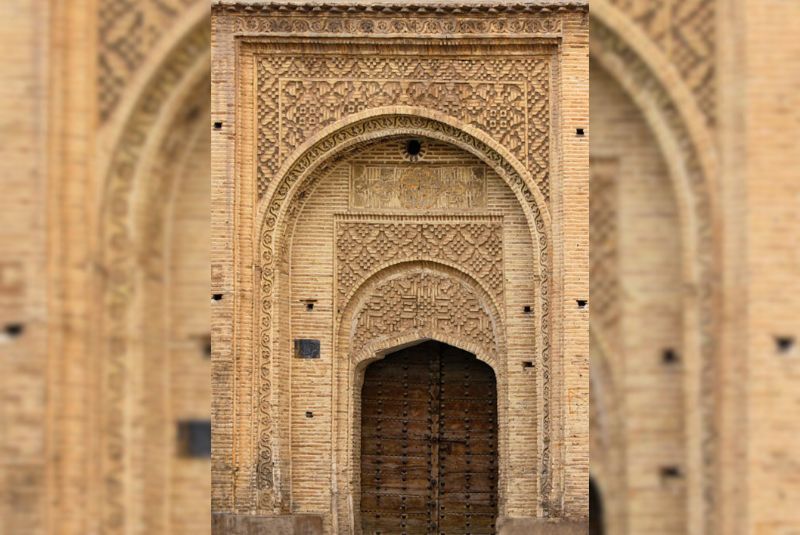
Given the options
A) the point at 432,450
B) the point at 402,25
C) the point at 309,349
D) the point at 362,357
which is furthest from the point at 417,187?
the point at 432,450

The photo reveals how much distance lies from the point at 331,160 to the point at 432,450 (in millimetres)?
1952

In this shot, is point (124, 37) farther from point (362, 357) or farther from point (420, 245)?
point (362, 357)

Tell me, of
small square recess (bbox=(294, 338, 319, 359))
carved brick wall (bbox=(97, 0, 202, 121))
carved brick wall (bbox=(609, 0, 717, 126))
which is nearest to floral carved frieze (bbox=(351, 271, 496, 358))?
small square recess (bbox=(294, 338, 319, 359))

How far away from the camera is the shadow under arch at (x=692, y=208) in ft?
25.4

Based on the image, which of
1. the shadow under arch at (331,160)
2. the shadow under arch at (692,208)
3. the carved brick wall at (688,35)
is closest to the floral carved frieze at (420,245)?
the shadow under arch at (331,160)

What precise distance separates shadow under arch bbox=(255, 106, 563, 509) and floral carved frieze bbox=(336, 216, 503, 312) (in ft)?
0.94

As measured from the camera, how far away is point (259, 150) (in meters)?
8.04

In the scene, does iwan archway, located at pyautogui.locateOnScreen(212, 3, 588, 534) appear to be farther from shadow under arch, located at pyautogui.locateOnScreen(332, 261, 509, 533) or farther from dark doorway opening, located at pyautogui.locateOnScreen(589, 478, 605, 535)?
dark doorway opening, located at pyautogui.locateOnScreen(589, 478, 605, 535)

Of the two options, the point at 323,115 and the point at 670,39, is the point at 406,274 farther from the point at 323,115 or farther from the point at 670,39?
the point at 670,39

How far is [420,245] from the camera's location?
8188 mm

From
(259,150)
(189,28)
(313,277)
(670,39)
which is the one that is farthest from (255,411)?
(670,39)

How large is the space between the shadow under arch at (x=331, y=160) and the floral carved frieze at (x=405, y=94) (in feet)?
0.21

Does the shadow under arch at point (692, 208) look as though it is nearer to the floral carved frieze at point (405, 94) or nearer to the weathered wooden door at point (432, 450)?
the floral carved frieze at point (405, 94)

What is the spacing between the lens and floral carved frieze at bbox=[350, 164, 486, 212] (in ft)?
26.9
